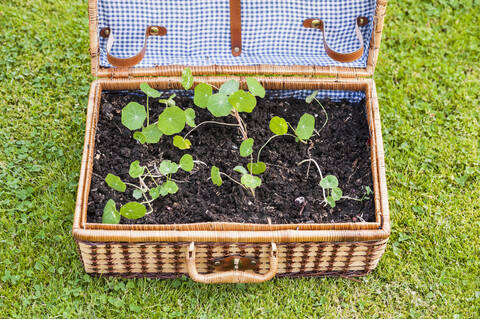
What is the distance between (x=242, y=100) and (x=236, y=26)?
469mm

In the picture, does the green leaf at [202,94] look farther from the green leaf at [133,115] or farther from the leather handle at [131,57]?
the leather handle at [131,57]

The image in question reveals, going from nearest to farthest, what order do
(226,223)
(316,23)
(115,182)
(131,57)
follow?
1. (226,223)
2. (115,182)
3. (131,57)
4. (316,23)

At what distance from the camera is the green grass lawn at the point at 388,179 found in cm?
269

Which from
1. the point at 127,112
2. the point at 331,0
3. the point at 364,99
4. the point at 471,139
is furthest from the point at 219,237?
the point at 471,139

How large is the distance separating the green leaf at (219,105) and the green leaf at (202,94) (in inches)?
2.2

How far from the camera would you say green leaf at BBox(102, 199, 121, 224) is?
2443mm

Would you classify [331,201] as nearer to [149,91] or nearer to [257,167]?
[257,167]

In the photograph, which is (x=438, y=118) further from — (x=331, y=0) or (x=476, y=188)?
(x=331, y=0)

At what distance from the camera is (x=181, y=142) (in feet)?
9.19

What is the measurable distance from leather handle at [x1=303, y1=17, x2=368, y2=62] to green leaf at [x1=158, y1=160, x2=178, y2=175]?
97 centimetres

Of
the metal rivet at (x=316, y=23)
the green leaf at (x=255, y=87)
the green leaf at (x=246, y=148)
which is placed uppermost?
the metal rivet at (x=316, y=23)

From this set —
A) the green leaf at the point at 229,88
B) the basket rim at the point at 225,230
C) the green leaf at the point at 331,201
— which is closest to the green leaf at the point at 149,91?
the green leaf at the point at 229,88

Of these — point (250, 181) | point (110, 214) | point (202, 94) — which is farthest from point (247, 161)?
point (110, 214)

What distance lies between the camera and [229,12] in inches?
117
